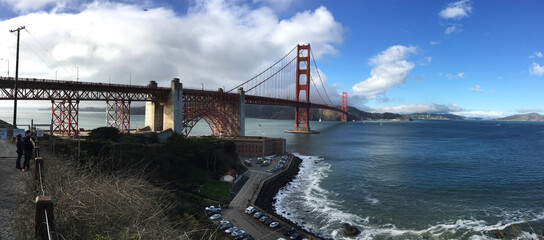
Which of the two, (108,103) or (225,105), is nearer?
(108,103)

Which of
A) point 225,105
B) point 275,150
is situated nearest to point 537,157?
point 275,150

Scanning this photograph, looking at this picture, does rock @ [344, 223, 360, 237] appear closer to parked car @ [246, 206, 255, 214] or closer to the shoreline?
the shoreline

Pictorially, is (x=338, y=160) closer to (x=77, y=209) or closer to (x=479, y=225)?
(x=479, y=225)

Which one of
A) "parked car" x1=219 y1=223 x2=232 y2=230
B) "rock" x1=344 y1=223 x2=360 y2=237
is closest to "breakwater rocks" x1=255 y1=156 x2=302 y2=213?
"parked car" x1=219 y1=223 x2=232 y2=230

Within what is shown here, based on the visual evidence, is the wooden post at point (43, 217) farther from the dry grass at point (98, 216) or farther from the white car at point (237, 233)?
the white car at point (237, 233)

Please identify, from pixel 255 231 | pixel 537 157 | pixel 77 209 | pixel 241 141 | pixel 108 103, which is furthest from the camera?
pixel 537 157

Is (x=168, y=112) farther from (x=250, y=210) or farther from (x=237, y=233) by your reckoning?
(x=237, y=233)

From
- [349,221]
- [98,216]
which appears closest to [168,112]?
[349,221]
